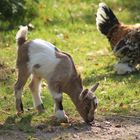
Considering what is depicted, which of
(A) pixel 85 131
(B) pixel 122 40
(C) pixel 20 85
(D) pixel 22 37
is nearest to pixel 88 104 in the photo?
(A) pixel 85 131

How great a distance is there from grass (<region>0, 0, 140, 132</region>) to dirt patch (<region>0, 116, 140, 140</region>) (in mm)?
189

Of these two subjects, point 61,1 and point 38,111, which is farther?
point 61,1

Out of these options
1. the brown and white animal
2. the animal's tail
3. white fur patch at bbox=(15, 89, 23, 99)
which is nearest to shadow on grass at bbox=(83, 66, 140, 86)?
the brown and white animal

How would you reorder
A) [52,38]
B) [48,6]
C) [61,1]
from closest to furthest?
[52,38], [48,6], [61,1]

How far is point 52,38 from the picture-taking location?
13195mm

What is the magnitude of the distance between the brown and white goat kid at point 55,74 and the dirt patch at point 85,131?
0.61ft

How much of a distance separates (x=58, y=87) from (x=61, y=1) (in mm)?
8491

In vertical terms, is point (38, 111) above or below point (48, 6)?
below

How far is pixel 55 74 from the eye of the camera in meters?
8.03

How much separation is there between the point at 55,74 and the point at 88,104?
621mm

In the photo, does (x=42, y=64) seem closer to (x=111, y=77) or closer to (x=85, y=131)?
(x=85, y=131)

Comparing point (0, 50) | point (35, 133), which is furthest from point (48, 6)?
Result: point (35, 133)

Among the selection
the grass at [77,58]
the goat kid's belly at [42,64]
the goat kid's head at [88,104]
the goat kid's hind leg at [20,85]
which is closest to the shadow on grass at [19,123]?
the grass at [77,58]

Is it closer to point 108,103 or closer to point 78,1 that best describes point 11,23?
point 78,1
